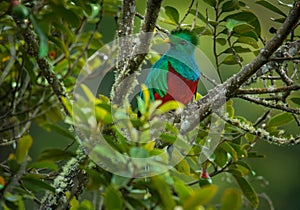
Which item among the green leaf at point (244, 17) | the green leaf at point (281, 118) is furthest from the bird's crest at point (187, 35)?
the green leaf at point (281, 118)

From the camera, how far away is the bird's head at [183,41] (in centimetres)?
257

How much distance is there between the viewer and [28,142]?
1423mm

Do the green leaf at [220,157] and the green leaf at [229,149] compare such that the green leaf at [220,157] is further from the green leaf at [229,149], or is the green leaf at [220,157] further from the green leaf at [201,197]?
the green leaf at [201,197]

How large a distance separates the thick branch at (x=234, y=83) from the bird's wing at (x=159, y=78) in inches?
21.1

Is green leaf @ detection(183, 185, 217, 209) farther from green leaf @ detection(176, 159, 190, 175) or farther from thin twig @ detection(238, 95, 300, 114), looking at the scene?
green leaf @ detection(176, 159, 190, 175)

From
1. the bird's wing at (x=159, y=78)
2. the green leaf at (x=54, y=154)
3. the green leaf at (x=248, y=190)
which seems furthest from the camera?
the bird's wing at (x=159, y=78)

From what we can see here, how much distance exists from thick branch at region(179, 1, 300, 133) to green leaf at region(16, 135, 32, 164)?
70 centimetres

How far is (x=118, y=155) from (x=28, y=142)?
8.5 inches

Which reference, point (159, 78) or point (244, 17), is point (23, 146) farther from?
point (159, 78)

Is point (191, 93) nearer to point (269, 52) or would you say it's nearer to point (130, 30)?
point (130, 30)

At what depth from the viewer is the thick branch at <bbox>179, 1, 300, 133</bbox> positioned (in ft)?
5.87

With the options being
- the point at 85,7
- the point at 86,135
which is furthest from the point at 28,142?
the point at 85,7

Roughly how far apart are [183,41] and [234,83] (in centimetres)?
81

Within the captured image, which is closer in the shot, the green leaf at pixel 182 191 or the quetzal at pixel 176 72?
the green leaf at pixel 182 191
